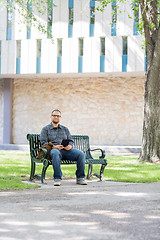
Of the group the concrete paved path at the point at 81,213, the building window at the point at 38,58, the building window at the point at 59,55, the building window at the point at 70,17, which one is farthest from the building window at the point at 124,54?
the concrete paved path at the point at 81,213

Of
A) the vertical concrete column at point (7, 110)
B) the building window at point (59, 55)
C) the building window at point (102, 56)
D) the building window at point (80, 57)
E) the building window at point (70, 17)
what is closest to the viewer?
the building window at point (102, 56)

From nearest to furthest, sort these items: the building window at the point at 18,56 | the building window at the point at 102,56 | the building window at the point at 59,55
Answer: the building window at the point at 102,56, the building window at the point at 59,55, the building window at the point at 18,56

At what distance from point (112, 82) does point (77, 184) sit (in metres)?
16.6

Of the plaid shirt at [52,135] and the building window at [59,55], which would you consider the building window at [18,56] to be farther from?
the plaid shirt at [52,135]

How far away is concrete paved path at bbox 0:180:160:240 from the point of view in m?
3.70

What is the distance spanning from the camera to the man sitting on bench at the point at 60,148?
24.1ft

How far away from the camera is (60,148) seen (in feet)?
25.1

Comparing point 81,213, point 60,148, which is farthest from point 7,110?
point 81,213

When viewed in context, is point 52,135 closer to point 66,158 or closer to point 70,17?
point 66,158

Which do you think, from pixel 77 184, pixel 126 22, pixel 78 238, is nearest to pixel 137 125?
pixel 126 22

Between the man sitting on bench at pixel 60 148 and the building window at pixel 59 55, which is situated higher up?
the building window at pixel 59 55

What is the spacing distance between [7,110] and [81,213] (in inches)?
812

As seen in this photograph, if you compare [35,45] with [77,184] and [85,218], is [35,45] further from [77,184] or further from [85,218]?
[85,218]

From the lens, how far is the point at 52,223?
4.12m
